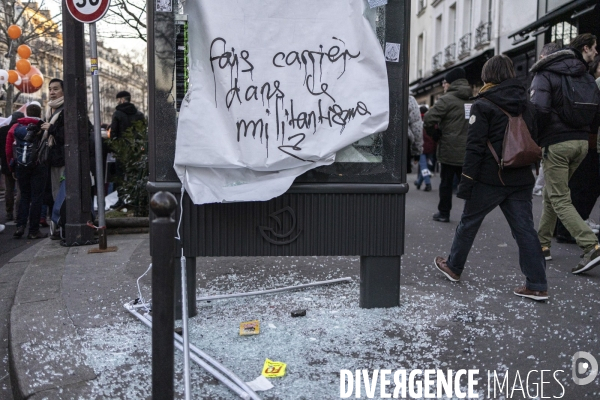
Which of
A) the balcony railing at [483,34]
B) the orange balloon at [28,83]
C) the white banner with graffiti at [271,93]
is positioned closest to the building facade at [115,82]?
the orange balloon at [28,83]

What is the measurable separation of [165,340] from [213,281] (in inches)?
102

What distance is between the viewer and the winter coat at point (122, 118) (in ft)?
30.7

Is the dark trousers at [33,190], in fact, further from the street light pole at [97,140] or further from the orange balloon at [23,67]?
the orange balloon at [23,67]

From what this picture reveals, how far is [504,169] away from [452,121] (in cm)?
381

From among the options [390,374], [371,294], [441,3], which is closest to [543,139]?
[371,294]

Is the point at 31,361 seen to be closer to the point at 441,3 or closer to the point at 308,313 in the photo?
the point at 308,313

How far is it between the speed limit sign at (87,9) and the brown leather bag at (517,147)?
423cm

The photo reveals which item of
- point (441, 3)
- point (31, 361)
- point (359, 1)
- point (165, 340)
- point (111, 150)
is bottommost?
point (31, 361)

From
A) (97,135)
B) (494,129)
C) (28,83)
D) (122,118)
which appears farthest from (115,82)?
(494,129)

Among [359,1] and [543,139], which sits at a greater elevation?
[359,1]

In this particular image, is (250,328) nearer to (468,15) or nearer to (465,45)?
(465,45)

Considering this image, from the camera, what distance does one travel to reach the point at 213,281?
484cm

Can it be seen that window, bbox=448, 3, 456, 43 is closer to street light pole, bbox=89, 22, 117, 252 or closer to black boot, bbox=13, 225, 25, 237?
black boot, bbox=13, 225, 25, 237

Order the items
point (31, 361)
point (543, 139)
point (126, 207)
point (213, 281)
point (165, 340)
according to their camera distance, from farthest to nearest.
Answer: point (126, 207), point (543, 139), point (213, 281), point (31, 361), point (165, 340)
